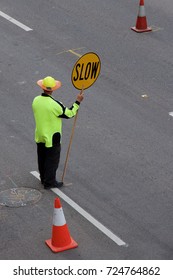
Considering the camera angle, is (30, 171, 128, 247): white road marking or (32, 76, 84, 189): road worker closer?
(30, 171, 128, 247): white road marking

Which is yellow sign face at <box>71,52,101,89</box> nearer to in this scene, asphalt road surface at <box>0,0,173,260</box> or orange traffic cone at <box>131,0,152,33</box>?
asphalt road surface at <box>0,0,173,260</box>

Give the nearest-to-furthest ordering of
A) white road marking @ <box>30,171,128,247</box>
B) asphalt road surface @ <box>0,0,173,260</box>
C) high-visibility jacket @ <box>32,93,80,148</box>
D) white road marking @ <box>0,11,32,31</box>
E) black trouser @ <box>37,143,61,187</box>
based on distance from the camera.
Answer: white road marking @ <box>30,171,128,247</box> → asphalt road surface @ <box>0,0,173,260</box> → high-visibility jacket @ <box>32,93,80,148</box> → black trouser @ <box>37,143,61,187</box> → white road marking @ <box>0,11,32,31</box>

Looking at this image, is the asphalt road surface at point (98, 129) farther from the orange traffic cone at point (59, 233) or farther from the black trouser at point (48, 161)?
the black trouser at point (48, 161)

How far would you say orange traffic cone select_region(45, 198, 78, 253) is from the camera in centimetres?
1120

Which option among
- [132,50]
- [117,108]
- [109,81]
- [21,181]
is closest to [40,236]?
[21,181]

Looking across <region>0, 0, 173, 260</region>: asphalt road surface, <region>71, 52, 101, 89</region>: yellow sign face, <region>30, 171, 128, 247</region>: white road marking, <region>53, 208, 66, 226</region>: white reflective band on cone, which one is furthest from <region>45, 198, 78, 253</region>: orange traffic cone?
<region>71, 52, 101, 89</region>: yellow sign face

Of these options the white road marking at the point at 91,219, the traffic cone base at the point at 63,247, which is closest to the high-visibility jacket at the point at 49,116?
the white road marking at the point at 91,219

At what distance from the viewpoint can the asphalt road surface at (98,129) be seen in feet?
38.2

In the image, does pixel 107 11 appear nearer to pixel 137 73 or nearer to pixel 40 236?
pixel 137 73

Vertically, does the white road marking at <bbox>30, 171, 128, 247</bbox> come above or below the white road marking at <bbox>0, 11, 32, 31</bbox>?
above

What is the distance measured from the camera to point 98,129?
1485 centimetres

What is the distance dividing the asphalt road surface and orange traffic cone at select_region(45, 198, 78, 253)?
115 millimetres

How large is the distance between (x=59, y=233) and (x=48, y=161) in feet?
6.09

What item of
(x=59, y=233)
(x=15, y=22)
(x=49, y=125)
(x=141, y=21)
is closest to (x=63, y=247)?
(x=59, y=233)
